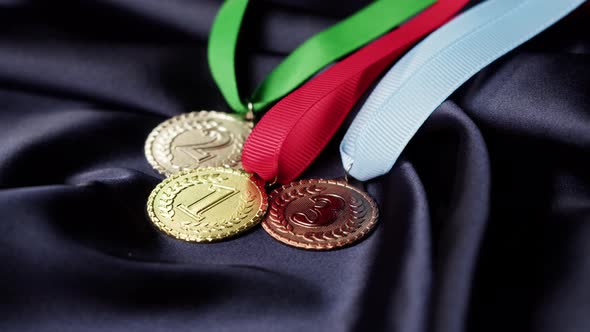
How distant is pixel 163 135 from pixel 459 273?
740 mm

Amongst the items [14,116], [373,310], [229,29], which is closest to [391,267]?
[373,310]

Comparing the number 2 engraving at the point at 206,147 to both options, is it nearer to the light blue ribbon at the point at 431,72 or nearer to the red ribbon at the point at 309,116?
the red ribbon at the point at 309,116

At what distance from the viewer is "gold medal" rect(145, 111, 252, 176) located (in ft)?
4.32

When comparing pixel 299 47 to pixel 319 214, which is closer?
pixel 319 214

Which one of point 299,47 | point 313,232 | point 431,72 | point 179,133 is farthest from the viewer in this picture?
point 299,47

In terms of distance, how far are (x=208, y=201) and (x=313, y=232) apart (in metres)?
0.22

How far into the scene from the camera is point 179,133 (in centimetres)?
139

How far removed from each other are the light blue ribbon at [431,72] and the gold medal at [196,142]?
0.26 meters

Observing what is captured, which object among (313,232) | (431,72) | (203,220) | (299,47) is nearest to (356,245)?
(313,232)

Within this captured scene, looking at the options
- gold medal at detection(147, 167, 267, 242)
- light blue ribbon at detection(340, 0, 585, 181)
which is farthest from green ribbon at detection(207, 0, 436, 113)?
gold medal at detection(147, 167, 267, 242)

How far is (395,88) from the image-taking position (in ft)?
4.27

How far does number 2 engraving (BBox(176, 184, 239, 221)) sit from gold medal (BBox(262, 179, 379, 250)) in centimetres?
9

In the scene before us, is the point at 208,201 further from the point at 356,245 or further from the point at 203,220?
the point at 356,245

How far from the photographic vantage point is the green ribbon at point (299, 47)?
4.92ft
